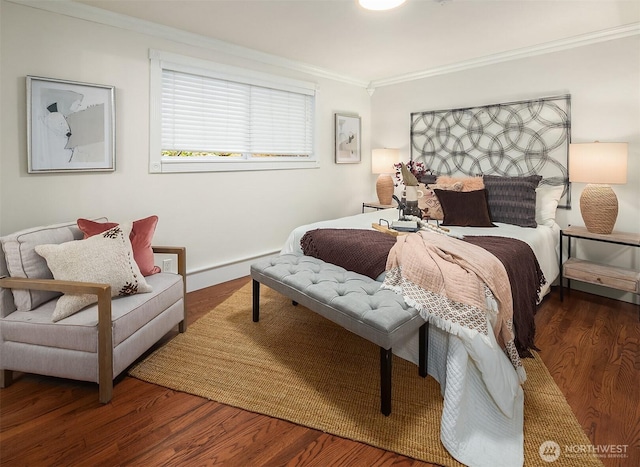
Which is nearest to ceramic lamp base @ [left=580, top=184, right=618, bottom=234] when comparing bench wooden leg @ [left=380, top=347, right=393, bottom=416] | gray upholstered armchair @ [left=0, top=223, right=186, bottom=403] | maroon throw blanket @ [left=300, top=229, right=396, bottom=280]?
maroon throw blanket @ [left=300, top=229, right=396, bottom=280]

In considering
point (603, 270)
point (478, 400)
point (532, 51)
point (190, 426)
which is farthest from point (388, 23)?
point (190, 426)

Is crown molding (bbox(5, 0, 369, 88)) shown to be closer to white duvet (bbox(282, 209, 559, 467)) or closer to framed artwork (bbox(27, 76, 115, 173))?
framed artwork (bbox(27, 76, 115, 173))

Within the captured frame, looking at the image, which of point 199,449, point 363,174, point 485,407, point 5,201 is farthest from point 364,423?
point 363,174

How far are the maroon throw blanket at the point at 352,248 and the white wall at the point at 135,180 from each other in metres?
1.16

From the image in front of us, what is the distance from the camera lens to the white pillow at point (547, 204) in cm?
352

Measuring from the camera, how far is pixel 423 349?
221cm

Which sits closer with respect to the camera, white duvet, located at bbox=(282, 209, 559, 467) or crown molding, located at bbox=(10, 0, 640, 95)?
white duvet, located at bbox=(282, 209, 559, 467)

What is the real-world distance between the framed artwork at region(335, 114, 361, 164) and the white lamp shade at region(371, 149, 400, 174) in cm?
29

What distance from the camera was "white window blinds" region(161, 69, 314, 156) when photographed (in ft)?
11.4

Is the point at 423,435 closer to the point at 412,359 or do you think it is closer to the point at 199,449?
the point at 412,359

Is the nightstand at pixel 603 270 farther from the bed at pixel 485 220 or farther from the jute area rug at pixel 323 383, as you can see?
the jute area rug at pixel 323 383

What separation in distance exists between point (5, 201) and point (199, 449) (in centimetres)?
220

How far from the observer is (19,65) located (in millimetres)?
2572

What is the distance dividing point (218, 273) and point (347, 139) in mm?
2524
